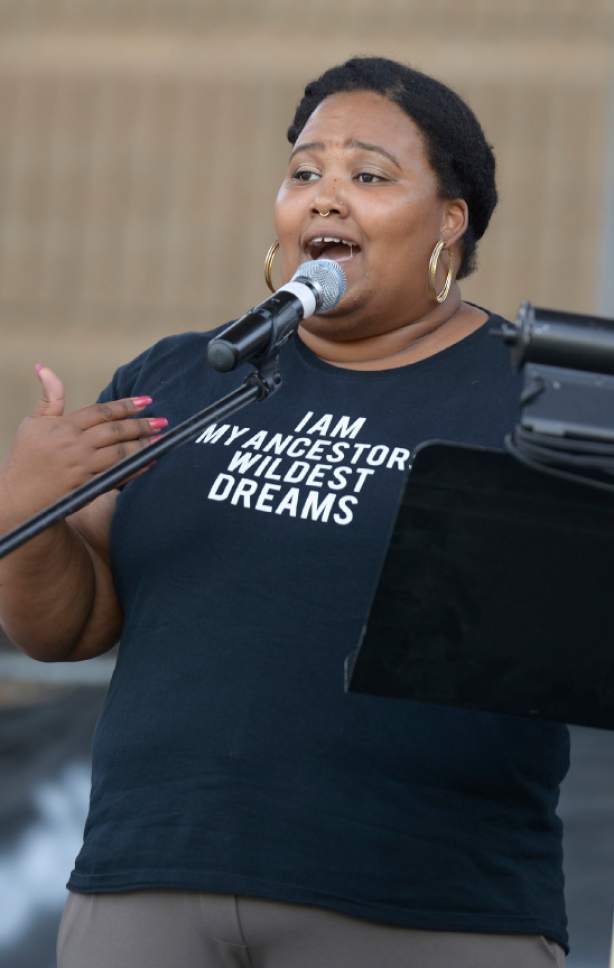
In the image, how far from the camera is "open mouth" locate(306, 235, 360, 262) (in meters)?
1.87

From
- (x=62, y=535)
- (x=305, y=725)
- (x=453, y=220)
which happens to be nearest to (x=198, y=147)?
(x=453, y=220)

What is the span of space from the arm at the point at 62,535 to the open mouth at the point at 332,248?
33cm

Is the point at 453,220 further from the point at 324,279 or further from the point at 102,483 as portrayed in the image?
the point at 102,483

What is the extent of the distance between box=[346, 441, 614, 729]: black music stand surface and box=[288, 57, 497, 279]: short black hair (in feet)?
2.75

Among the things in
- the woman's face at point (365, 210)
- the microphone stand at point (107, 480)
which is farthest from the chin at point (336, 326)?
the microphone stand at point (107, 480)

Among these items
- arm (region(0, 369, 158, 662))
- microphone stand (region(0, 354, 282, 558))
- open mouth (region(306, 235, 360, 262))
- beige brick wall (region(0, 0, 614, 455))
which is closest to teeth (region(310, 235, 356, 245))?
open mouth (region(306, 235, 360, 262))

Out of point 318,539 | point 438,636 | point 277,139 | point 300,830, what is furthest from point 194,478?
point 277,139

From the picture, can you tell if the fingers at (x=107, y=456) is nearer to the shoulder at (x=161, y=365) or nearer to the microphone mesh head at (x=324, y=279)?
the microphone mesh head at (x=324, y=279)

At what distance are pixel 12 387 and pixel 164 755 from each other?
4.04 m

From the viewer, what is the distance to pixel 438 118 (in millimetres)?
1966

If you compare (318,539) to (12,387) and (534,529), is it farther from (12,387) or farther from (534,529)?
(12,387)

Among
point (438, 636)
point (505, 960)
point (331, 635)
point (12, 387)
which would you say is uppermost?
point (438, 636)

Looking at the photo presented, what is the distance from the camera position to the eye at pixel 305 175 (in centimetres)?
193

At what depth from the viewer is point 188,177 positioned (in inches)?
219
